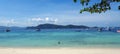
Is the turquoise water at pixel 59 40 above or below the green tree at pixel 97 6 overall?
below

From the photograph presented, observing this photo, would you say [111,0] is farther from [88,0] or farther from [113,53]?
[113,53]

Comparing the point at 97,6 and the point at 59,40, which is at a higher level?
the point at 97,6

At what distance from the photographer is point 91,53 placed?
1521 centimetres

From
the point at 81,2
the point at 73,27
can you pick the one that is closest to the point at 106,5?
the point at 81,2

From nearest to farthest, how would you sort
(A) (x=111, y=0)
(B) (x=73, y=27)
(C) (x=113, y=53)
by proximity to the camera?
(A) (x=111, y=0)
(C) (x=113, y=53)
(B) (x=73, y=27)

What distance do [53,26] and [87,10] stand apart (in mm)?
167414

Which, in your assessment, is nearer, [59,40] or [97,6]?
[97,6]

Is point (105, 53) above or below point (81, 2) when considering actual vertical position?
below

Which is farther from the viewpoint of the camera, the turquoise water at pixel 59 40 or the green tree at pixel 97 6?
the turquoise water at pixel 59 40

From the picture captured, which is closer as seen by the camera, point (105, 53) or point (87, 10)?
point (87, 10)

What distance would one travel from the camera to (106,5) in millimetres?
3775

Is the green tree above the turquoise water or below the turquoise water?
above

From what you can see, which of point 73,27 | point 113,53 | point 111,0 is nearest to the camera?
point 111,0

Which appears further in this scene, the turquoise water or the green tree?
the turquoise water
